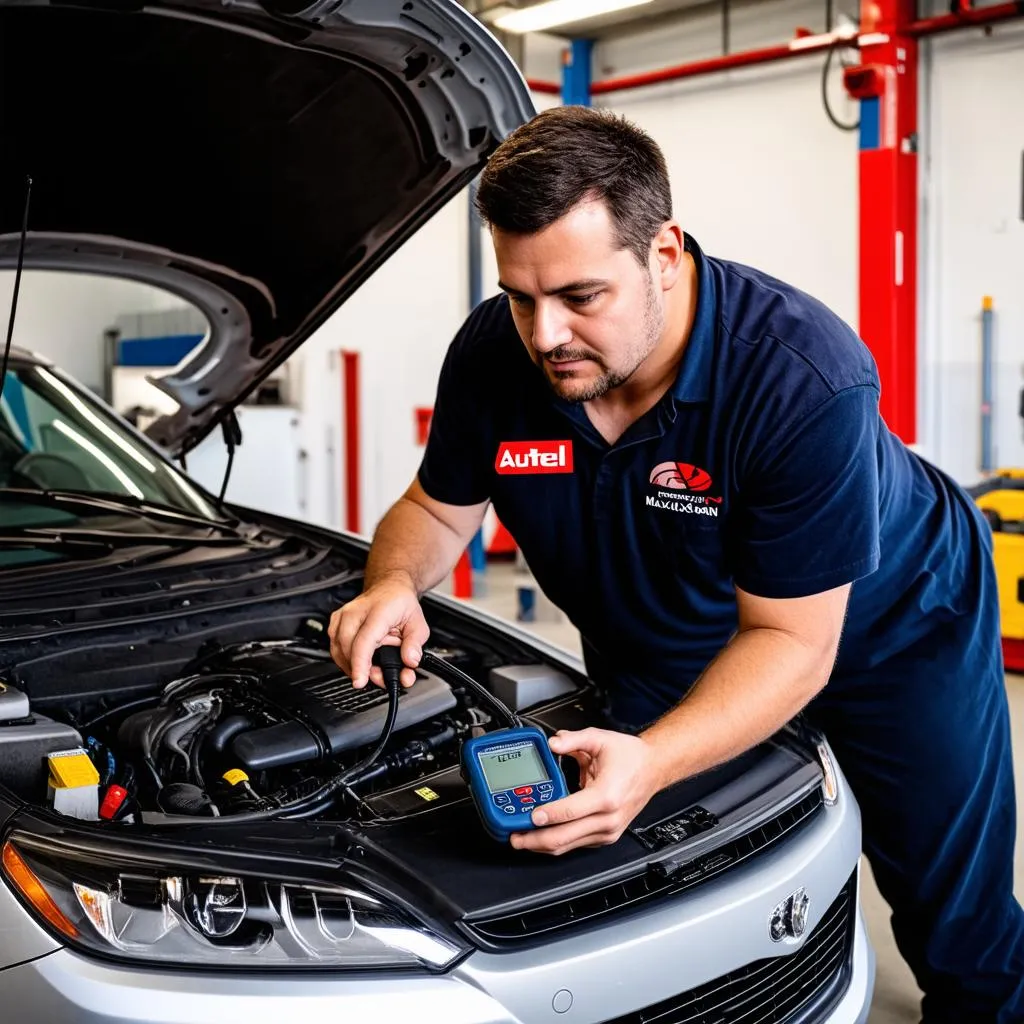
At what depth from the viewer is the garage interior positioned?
6.11 metres

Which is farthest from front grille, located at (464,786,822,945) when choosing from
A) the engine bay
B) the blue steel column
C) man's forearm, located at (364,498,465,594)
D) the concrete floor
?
the blue steel column

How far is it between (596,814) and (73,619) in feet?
3.13

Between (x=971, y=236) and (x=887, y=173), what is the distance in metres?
0.75

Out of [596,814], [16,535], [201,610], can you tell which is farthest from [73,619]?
[596,814]

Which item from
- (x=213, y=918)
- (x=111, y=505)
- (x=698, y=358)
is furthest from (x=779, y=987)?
(x=111, y=505)

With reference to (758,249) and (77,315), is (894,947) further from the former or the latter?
(77,315)

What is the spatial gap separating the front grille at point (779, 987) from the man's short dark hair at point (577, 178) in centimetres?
89

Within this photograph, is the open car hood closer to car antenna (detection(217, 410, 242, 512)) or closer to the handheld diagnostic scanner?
car antenna (detection(217, 410, 242, 512))

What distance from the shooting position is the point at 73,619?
1.82 metres

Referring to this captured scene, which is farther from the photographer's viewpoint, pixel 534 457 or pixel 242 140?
A: pixel 242 140

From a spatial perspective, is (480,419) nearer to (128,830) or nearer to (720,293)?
(720,293)

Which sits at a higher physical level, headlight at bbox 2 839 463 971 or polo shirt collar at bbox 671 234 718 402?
polo shirt collar at bbox 671 234 718 402

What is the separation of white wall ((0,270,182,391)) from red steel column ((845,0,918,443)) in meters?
4.01

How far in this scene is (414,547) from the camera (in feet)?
6.20
